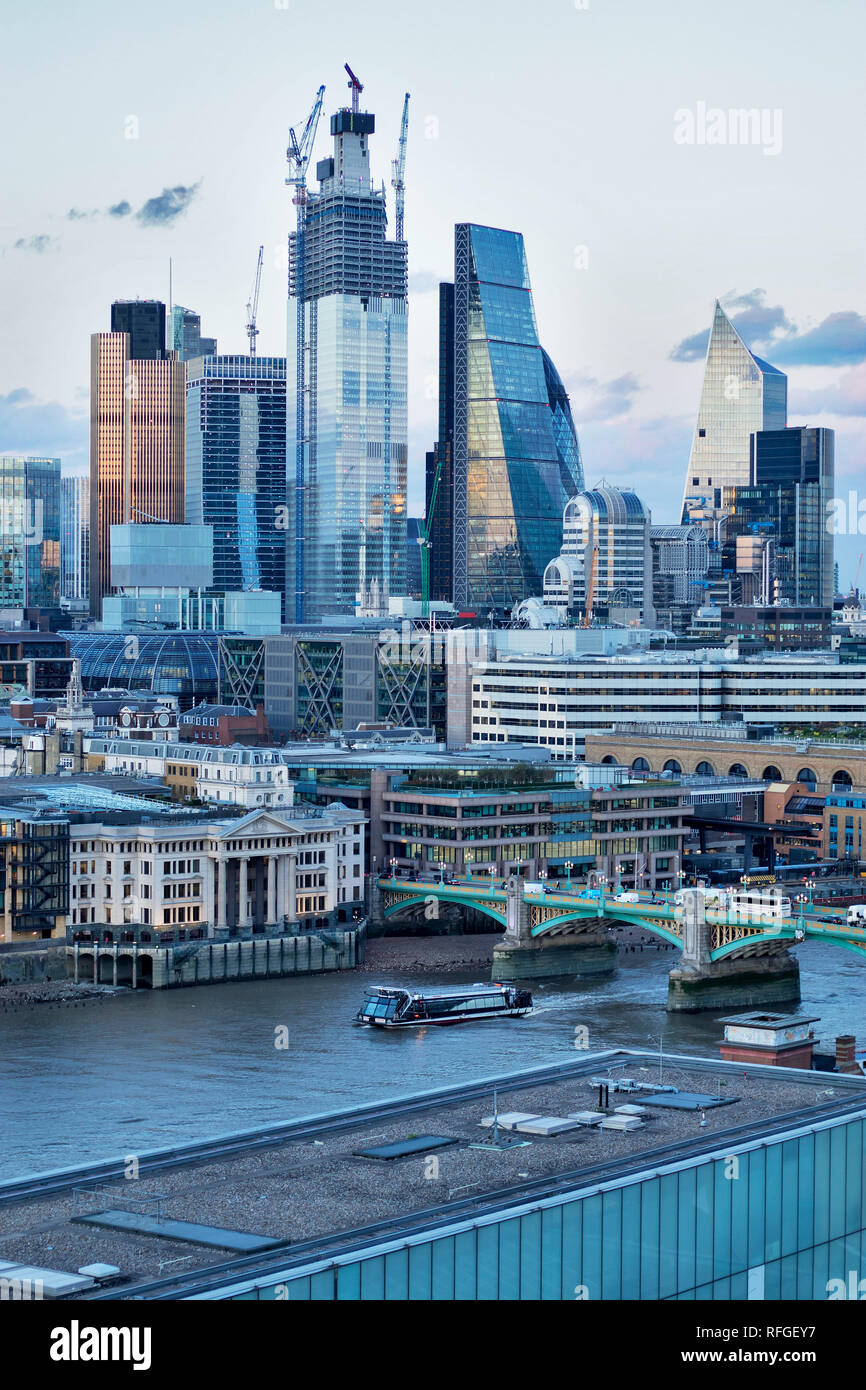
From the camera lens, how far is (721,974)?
5725 centimetres

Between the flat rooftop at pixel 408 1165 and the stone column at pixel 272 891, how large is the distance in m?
34.7

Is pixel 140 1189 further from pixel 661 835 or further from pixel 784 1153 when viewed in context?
pixel 661 835

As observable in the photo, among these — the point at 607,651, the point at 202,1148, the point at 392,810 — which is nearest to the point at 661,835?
the point at 392,810

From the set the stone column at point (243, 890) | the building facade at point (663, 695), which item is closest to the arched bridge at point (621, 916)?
the stone column at point (243, 890)

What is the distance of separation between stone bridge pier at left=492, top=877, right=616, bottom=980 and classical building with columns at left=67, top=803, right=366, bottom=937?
18.9ft

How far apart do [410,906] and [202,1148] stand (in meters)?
44.7

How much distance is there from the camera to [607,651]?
116625mm

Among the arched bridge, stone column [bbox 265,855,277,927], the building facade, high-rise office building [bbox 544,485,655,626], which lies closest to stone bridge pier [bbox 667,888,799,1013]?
the arched bridge

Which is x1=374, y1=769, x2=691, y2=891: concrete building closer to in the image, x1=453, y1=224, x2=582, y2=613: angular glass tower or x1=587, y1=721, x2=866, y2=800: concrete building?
x1=587, y1=721, x2=866, y2=800: concrete building

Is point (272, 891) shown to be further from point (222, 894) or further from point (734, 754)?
point (734, 754)

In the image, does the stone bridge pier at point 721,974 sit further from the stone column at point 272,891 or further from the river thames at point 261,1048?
the stone column at point 272,891

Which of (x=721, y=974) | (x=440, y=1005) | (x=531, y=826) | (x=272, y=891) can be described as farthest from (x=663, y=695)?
(x=440, y=1005)

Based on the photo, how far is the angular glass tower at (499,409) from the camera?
18862 centimetres

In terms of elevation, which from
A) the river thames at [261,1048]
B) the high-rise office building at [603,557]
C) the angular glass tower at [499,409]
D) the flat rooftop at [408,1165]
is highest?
the angular glass tower at [499,409]
